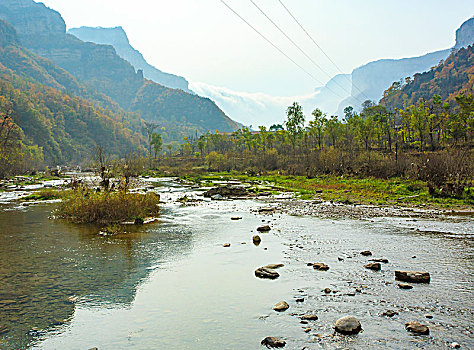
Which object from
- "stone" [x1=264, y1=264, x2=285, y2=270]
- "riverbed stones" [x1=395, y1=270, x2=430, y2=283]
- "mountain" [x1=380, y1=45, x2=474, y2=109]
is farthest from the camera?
"mountain" [x1=380, y1=45, x2=474, y2=109]

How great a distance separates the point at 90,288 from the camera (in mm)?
8844

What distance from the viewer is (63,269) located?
10445mm

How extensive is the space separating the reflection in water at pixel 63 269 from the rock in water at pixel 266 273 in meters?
3.19

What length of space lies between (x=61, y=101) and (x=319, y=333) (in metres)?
176

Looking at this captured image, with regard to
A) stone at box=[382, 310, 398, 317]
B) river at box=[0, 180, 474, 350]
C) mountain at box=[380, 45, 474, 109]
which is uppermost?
mountain at box=[380, 45, 474, 109]

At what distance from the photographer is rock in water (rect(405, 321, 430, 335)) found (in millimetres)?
6023

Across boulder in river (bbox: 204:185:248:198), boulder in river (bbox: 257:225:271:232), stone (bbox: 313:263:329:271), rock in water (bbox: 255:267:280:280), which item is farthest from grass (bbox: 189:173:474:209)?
rock in water (bbox: 255:267:280:280)

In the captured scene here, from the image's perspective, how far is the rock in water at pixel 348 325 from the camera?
6136 mm

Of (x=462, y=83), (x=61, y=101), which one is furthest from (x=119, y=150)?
(x=462, y=83)

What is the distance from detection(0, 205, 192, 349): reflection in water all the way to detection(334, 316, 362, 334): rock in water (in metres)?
4.61

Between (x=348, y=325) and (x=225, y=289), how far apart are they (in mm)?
3401

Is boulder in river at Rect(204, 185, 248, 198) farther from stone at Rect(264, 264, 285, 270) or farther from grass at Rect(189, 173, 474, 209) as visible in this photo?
stone at Rect(264, 264, 285, 270)

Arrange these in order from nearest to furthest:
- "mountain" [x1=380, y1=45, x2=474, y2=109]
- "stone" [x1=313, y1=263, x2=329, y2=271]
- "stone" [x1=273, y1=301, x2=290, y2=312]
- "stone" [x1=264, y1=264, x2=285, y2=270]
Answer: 1. "stone" [x1=273, y1=301, x2=290, y2=312]
2. "stone" [x1=313, y1=263, x2=329, y2=271]
3. "stone" [x1=264, y1=264, x2=285, y2=270]
4. "mountain" [x1=380, y1=45, x2=474, y2=109]

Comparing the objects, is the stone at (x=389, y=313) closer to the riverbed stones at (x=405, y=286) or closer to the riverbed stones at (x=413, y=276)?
the riverbed stones at (x=405, y=286)
